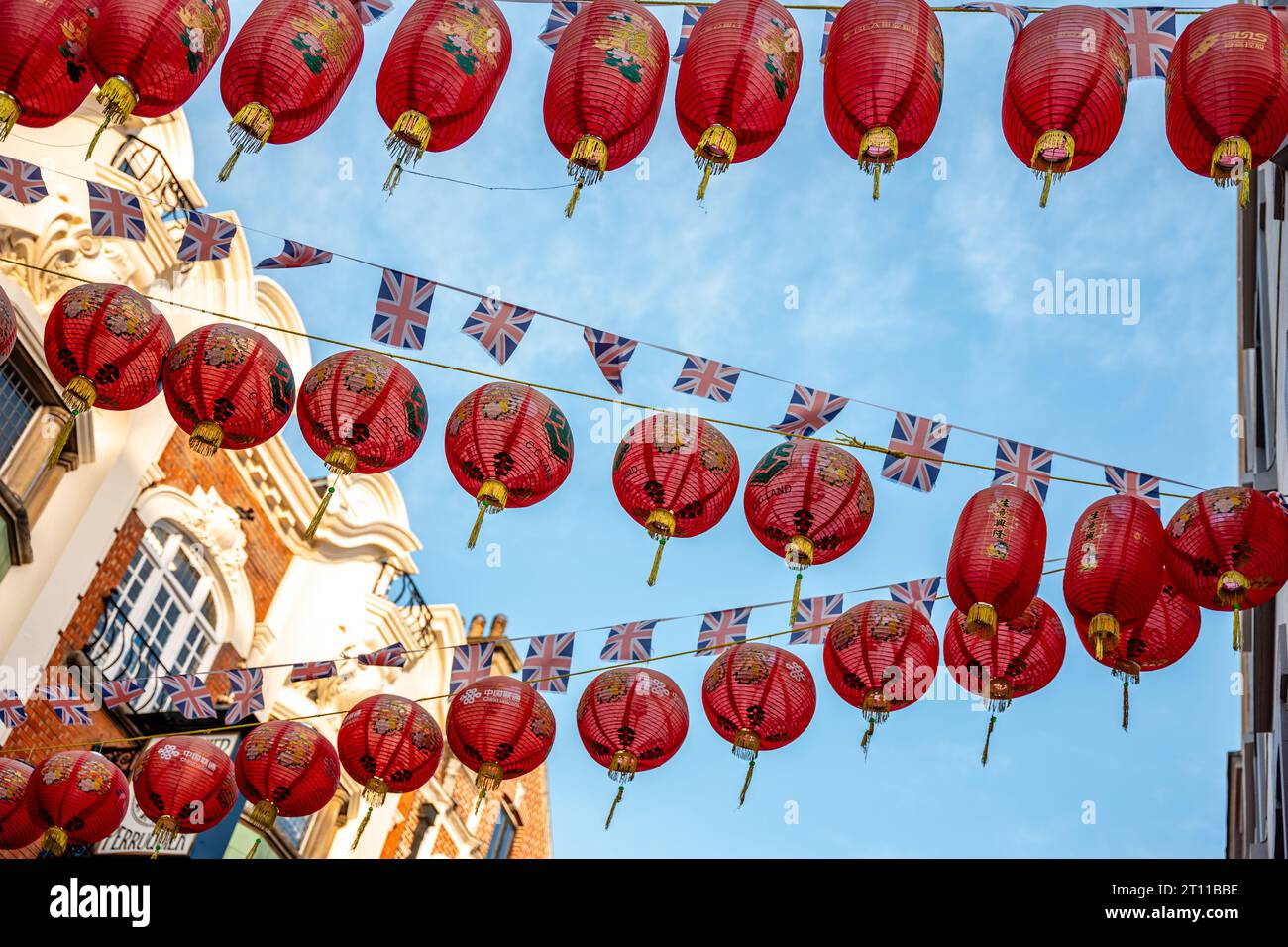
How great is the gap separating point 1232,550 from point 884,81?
3561 millimetres

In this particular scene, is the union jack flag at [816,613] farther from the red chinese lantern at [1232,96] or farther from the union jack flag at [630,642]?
the red chinese lantern at [1232,96]

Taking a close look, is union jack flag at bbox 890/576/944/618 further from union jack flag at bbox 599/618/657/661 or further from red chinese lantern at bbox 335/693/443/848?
red chinese lantern at bbox 335/693/443/848

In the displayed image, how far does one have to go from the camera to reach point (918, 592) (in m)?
9.95

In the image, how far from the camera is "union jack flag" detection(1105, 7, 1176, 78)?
7422mm

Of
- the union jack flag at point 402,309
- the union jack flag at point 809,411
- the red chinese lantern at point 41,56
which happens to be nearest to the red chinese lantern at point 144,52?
the red chinese lantern at point 41,56

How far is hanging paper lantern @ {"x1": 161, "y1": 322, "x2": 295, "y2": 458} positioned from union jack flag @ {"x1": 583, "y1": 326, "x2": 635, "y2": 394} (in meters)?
2.28

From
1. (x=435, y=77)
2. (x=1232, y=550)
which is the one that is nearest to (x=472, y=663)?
(x=435, y=77)

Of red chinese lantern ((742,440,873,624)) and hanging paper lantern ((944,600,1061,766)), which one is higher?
red chinese lantern ((742,440,873,624))

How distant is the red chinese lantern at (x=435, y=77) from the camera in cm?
717

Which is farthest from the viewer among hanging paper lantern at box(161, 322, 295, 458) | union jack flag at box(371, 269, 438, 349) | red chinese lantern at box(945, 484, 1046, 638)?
union jack flag at box(371, 269, 438, 349)

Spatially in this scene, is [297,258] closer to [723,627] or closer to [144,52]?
[144,52]

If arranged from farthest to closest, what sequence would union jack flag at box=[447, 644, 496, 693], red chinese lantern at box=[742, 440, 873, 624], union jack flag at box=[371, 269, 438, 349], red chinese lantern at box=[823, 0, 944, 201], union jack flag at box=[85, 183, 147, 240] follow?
union jack flag at box=[447, 644, 496, 693] < union jack flag at box=[85, 183, 147, 240] < union jack flag at box=[371, 269, 438, 349] < red chinese lantern at box=[742, 440, 873, 624] < red chinese lantern at box=[823, 0, 944, 201]

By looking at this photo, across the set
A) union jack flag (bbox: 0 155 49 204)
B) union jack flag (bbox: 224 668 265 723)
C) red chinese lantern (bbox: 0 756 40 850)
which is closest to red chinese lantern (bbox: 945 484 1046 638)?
union jack flag (bbox: 224 668 265 723)

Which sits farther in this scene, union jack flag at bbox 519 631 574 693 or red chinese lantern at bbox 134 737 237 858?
union jack flag at bbox 519 631 574 693
